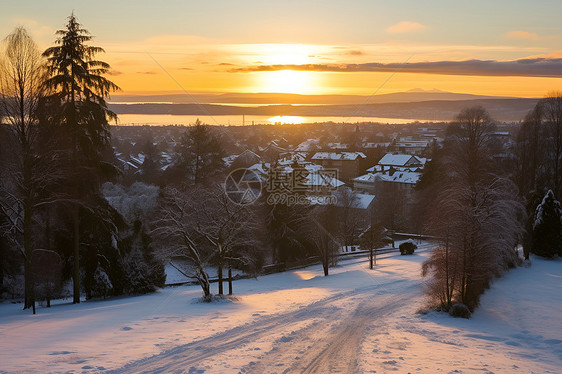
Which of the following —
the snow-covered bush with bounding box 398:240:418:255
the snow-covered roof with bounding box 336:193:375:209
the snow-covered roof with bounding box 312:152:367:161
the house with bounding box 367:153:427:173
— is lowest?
the snow-covered bush with bounding box 398:240:418:255

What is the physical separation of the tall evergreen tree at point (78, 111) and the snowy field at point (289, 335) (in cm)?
612

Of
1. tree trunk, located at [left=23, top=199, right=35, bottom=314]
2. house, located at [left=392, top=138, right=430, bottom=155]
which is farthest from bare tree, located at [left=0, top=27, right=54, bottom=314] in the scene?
house, located at [left=392, top=138, right=430, bottom=155]

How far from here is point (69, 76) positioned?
77.6 ft

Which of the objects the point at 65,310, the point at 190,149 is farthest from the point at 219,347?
the point at 190,149

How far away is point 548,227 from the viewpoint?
42.3m

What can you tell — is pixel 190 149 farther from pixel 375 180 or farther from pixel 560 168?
pixel 375 180

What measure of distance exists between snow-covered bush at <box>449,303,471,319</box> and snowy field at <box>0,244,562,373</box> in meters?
0.44

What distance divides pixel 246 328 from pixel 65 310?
10111 millimetres

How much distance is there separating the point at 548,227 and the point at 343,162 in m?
75.9

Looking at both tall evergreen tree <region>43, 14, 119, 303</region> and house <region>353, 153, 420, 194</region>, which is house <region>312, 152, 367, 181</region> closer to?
house <region>353, 153, 420, 194</region>

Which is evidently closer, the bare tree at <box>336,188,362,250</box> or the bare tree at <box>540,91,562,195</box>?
the bare tree at <box>540,91,562,195</box>

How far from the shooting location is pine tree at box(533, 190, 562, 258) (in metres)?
42.0

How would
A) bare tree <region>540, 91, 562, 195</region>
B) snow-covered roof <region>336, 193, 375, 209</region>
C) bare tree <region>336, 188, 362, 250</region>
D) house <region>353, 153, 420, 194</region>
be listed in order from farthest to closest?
house <region>353, 153, 420, 194</region>
snow-covered roof <region>336, 193, 375, 209</region>
bare tree <region>336, 188, 362, 250</region>
bare tree <region>540, 91, 562, 195</region>

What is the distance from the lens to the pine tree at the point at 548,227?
4200 centimetres
